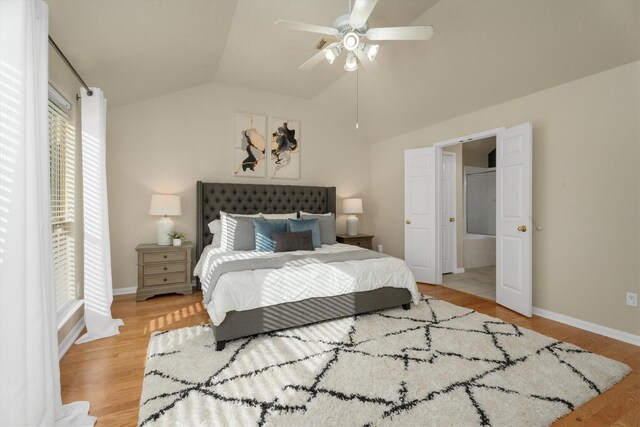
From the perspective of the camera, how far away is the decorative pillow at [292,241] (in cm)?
348

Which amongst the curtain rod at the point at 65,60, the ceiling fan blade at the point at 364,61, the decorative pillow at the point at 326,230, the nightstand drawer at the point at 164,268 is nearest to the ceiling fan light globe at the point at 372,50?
the ceiling fan blade at the point at 364,61

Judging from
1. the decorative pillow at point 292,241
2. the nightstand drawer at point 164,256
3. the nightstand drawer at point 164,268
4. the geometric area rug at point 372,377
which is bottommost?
the geometric area rug at point 372,377

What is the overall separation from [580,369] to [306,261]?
2.22 metres

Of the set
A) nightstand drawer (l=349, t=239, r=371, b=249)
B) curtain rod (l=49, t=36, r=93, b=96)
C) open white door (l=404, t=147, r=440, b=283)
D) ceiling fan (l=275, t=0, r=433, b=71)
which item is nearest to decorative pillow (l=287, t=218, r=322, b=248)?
nightstand drawer (l=349, t=239, r=371, b=249)

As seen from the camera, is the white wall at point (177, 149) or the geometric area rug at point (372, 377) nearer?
the geometric area rug at point (372, 377)

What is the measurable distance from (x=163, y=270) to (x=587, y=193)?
187 inches

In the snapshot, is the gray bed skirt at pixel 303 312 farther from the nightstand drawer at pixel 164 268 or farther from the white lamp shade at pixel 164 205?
the white lamp shade at pixel 164 205

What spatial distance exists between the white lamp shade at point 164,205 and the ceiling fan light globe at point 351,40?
285cm

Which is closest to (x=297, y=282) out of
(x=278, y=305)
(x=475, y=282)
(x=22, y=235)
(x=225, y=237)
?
(x=278, y=305)

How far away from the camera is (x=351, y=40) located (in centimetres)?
225

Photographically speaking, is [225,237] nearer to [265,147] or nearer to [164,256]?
[164,256]

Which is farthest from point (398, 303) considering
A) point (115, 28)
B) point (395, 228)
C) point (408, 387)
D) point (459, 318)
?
point (115, 28)

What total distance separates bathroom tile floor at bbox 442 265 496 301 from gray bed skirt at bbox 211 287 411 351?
4.78 ft

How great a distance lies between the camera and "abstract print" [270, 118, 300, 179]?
15.8 ft
